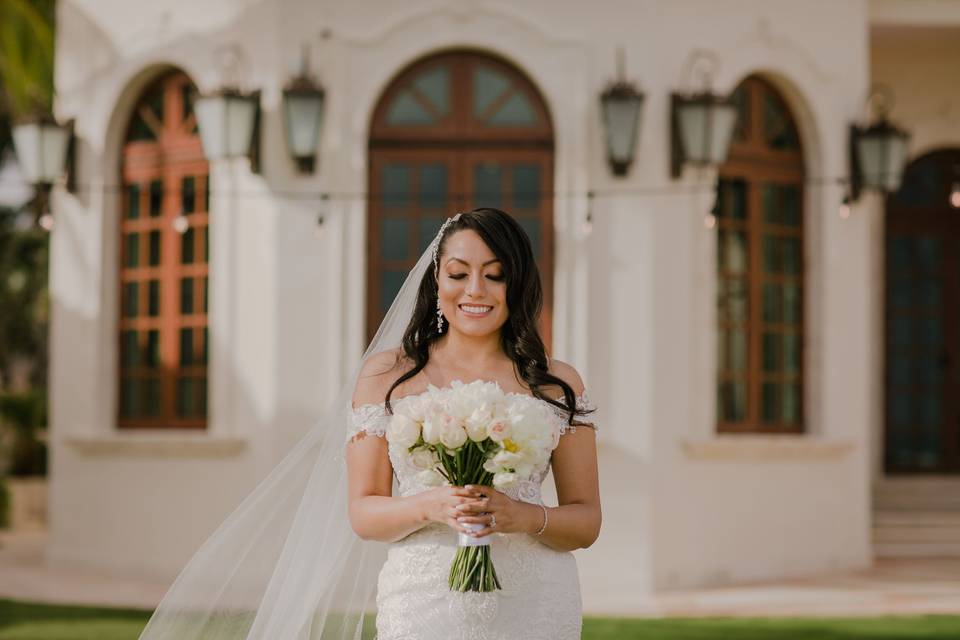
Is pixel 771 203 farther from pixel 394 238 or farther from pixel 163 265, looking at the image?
pixel 163 265

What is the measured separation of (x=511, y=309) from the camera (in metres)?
3.27

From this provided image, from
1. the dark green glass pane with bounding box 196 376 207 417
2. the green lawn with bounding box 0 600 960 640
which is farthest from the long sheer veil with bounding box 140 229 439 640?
the dark green glass pane with bounding box 196 376 207 417

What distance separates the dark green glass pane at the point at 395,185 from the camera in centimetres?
938

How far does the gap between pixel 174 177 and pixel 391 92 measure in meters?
1.75

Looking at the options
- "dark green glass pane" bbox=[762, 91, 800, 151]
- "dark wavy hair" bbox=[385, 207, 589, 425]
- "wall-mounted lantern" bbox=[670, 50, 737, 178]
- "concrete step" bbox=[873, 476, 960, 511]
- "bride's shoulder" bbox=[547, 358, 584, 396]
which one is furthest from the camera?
"concrete step" bbox=[873, 476, 960, 511]

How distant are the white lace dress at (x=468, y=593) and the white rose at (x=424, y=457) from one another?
0.46ft

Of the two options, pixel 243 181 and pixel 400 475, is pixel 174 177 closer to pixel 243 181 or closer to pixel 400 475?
pixel 243 181

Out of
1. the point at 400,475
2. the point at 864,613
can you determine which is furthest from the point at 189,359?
the point at 400,475

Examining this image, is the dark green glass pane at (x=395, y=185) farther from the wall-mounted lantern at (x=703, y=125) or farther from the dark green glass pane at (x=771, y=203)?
the dark green glass pane at (x=771, y=203)

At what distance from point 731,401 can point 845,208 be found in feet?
5.17

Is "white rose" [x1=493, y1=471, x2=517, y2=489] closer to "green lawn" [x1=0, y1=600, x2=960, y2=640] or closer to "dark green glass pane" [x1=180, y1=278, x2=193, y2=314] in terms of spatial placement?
"green lawn" [x1=0, y1=600, x2=960, y2=640]

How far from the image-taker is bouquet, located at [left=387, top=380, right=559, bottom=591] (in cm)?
298

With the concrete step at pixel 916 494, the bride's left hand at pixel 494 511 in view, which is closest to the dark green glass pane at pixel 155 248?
the concrete step at pixel 916 494

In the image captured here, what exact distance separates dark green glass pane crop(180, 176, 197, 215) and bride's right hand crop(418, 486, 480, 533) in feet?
23.6
